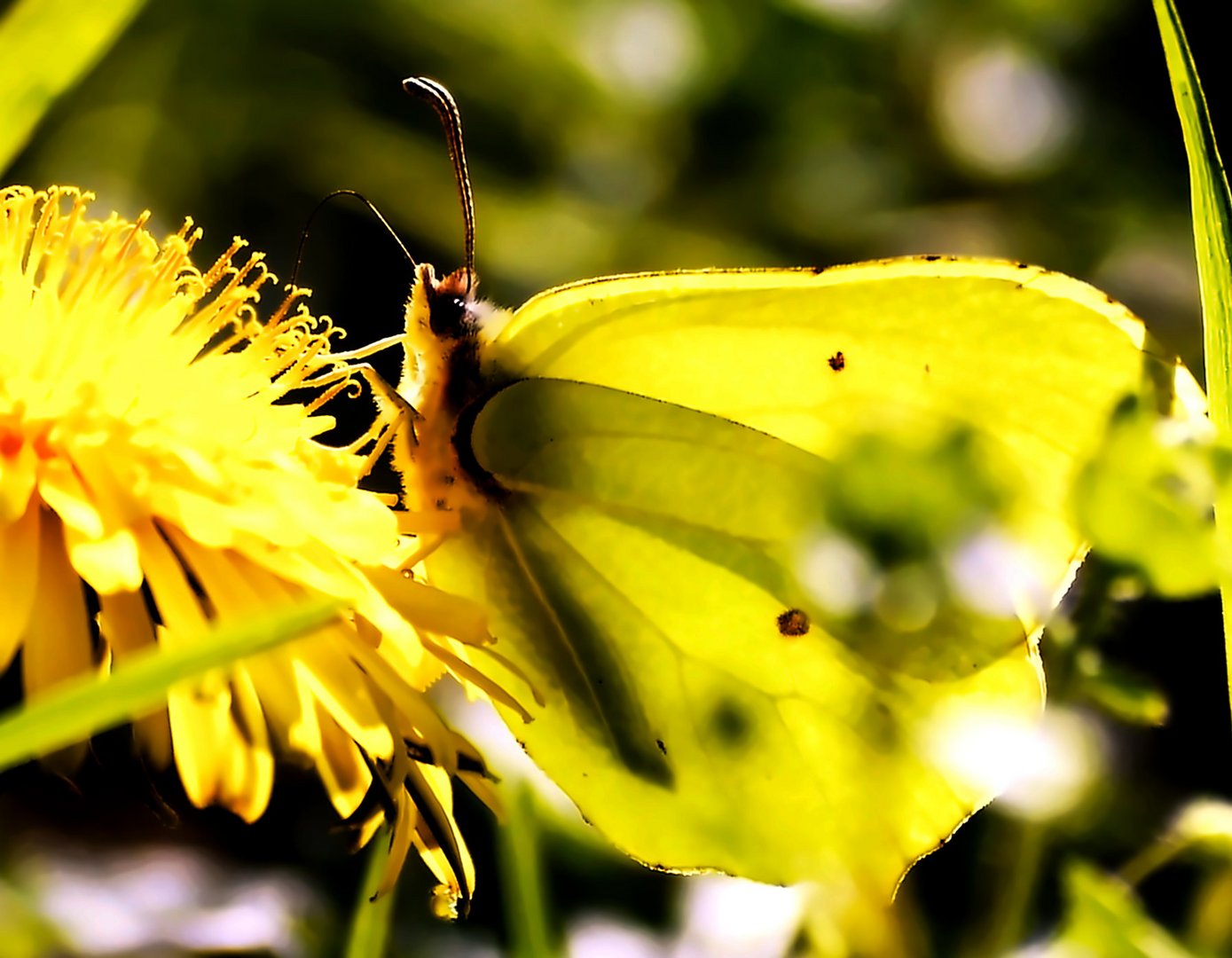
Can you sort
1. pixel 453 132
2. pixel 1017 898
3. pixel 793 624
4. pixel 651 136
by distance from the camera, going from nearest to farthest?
1. pixel 1017 898
2. pixel 793 624
3. pixel 453 132
4. pixel 651 136

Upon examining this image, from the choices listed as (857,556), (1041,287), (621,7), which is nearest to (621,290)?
(1041,287)

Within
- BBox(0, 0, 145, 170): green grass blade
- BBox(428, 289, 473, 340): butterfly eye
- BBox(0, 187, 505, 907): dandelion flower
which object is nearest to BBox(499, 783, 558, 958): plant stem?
BBox(0, 187, 505, 907): dandelion flower

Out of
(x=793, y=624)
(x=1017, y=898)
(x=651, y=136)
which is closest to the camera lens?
(x=1017, y=898)

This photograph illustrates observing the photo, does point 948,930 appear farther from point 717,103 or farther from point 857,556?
point 717,103

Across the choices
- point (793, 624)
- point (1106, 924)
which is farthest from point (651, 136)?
point (1106, 924)

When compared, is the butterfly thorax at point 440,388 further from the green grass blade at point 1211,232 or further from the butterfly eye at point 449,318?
the green grass blade at point 1211,232

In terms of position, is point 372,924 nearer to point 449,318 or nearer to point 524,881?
point 524,881

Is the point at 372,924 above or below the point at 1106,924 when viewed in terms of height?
below
